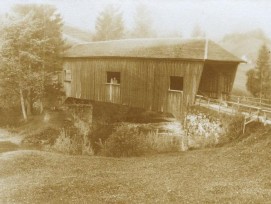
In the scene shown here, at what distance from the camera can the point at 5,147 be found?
22.2 metres

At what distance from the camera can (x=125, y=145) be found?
19781mm

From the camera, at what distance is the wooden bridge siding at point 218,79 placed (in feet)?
70.1

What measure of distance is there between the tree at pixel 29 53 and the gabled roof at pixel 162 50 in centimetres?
261

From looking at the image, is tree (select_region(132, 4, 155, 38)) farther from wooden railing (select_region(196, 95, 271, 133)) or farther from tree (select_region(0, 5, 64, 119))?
wooden railing (select_region(196, 95, 271, 133))

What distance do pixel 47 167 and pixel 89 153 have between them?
202 inches

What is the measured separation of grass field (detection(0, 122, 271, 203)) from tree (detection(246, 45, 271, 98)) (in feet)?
65.8

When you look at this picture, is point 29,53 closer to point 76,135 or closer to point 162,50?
point 76,135

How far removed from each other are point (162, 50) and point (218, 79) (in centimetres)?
402

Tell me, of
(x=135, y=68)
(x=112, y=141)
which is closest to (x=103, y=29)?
(x=135, y=68)

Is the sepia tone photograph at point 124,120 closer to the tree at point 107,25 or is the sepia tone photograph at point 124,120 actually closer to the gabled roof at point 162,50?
the gabled roof at point 162,50

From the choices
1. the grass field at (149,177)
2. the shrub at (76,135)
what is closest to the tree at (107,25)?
the shrub at (76,135)

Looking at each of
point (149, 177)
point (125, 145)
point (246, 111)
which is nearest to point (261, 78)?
point (246, 111)

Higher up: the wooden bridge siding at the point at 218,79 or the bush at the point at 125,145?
the wooden bridge siding at the point at 218,79

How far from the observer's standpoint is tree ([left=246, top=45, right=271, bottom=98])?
34206 mm
